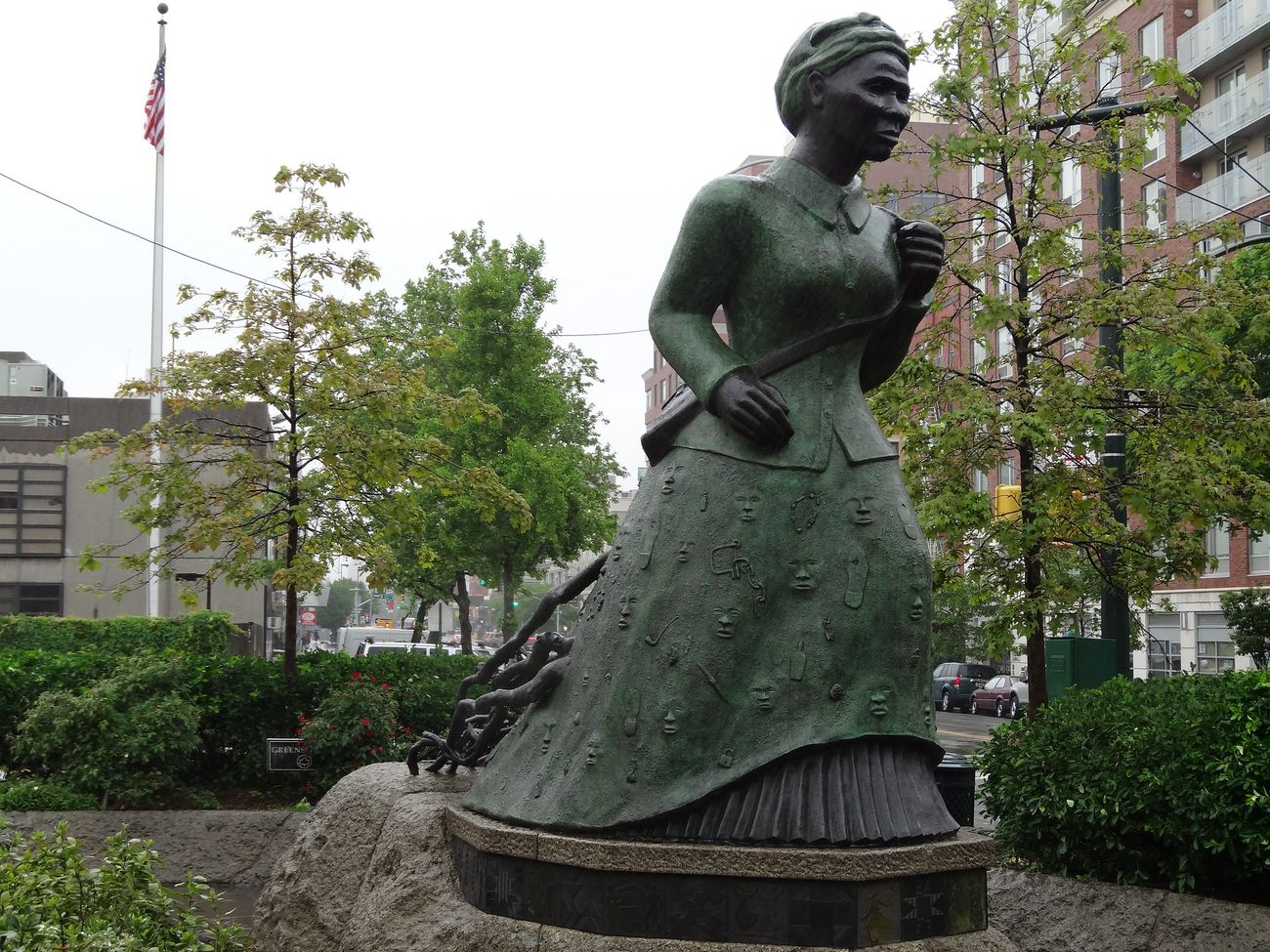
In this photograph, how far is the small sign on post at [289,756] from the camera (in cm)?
1215

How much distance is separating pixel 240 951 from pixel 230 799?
6.66 metres

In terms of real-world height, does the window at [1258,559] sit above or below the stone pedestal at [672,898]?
above

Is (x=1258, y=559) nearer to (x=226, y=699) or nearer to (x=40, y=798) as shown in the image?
(x=226, y=699)

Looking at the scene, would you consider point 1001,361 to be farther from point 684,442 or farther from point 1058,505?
point 684,442

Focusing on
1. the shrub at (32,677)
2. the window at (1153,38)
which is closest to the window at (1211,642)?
the window at (1153,38)

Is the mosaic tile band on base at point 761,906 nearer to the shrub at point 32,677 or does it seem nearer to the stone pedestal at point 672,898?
the stone pedestal at point 672,898

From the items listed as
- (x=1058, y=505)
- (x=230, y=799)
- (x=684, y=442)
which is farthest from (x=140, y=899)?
(x=1058, y=505)

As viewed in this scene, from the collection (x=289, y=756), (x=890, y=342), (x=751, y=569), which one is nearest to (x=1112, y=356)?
(x=890, y=342)

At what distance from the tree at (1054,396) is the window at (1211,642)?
1081 inches

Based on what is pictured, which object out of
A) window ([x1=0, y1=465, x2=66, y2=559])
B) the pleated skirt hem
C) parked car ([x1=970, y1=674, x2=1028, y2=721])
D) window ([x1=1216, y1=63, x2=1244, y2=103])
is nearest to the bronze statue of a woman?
the pleated skirt hem

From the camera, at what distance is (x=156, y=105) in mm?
26531

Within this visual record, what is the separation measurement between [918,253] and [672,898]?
2449 mm

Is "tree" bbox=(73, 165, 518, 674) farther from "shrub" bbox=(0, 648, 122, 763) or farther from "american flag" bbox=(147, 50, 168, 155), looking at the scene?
"american flag" bbox=(147, 50, 168, 155)

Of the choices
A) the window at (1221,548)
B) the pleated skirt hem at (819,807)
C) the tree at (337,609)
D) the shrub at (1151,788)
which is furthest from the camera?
the tree at (337,609)
